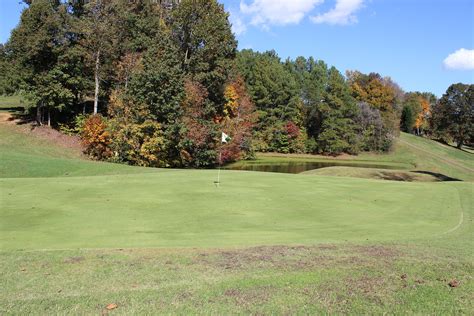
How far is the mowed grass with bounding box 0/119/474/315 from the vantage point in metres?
5.64

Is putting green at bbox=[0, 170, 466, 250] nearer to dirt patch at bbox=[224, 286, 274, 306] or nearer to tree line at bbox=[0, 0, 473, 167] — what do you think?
dirt patch at bbox=[224, 286, 274, 306]

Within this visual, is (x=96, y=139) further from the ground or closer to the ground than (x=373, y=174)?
further from the ground

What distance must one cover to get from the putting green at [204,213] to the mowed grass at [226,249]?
0.17ft

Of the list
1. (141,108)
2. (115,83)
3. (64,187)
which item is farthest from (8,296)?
(115,83)

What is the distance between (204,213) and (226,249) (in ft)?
17.0

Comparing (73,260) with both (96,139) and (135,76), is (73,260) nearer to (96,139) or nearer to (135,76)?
(135,76)

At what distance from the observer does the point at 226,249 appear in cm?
898

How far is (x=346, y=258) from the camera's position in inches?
313

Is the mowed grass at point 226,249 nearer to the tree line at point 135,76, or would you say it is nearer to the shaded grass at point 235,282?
the shaded grass at point 235,282

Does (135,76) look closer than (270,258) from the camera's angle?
No

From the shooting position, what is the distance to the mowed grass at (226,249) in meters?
5.64

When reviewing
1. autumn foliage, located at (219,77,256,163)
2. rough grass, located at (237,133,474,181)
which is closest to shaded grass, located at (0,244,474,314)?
rough grass, located at (237,133,474,181)

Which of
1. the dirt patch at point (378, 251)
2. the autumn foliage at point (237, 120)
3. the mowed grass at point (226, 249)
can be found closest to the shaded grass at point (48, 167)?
the mowed grass at point (226, 249)

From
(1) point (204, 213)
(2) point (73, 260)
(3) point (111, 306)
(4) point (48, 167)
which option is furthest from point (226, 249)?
(4) point (48, 167)
